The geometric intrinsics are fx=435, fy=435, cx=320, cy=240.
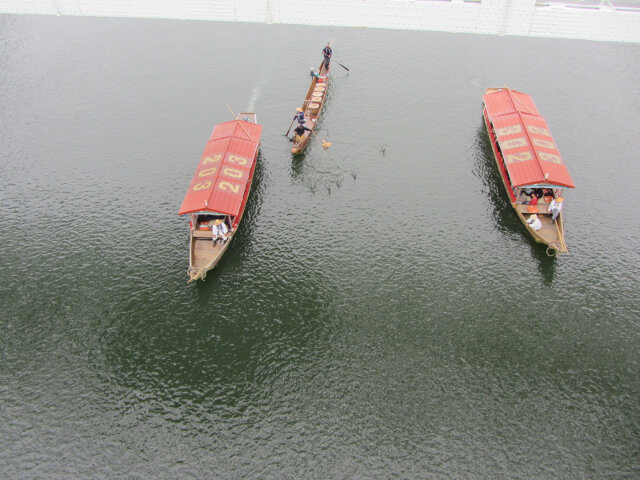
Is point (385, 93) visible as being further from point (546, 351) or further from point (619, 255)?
point (546, 351)

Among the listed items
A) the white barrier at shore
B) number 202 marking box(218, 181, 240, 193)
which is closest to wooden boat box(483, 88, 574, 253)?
the white barrier at shore

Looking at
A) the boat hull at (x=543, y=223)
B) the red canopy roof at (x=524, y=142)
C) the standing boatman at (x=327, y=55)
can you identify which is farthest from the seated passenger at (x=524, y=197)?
the standing boatman at (x=327, y=55)

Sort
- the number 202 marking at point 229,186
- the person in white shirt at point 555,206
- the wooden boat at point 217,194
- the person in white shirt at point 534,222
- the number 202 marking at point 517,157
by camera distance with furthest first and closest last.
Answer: the number 202 marking at point 517,157 → the number 202 marking at point 229,186 → the person in white shirt at point 534,222 → the person in white shirt at point 555,206 → the wooden boat at point 217,194

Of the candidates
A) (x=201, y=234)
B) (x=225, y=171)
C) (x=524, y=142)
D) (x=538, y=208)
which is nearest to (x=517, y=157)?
(x=524, y=142)

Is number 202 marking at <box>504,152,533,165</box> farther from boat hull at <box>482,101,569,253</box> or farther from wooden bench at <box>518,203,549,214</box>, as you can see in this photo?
wooden bench at <box>518,203,549,214</box>

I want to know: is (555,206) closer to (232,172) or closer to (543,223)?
(543,223)

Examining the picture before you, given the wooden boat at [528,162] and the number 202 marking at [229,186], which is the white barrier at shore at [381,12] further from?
the number 202 marking at [229,186]

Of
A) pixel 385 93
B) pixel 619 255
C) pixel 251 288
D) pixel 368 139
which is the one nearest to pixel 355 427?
pixel 251 288
